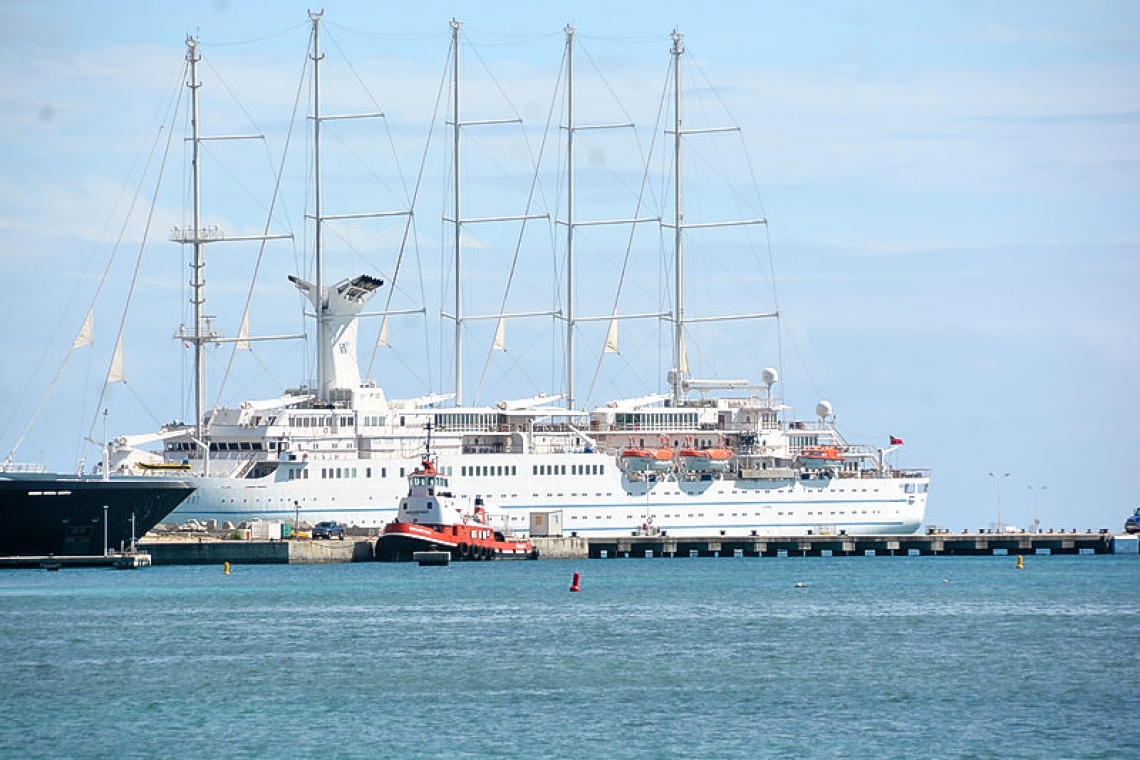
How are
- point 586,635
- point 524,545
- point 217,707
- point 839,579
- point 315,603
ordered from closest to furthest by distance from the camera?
point 217,707
point 586,635
point 315,603
point 839,579
point 524,545

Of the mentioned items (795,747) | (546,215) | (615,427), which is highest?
(546,215)

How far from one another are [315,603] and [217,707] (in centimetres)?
2363

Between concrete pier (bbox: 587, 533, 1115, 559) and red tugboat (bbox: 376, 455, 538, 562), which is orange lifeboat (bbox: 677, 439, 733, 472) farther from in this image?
red tugboat (bbox: 376, 455, 538, 562)

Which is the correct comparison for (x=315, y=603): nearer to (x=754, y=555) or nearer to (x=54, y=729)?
(x=54, y=729)

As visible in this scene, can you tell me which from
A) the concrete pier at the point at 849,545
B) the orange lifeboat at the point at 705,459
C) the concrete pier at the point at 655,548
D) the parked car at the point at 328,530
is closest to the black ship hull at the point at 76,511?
the concrete pier at the point at 655,548

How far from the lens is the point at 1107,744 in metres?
34.4

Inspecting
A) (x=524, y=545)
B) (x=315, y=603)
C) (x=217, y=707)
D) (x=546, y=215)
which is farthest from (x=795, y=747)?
(x=546, y=215)

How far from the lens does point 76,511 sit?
73.4 metres

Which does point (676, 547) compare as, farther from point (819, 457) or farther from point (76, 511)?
point (76, 511)

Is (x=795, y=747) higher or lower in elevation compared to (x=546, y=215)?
lower

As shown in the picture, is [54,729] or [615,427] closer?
[54,729]

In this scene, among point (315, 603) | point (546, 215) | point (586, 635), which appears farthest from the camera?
point (546, 215)

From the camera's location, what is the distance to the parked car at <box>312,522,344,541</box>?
86.1m

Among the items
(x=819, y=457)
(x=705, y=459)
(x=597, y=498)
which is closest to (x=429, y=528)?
(x=597, y=498)
